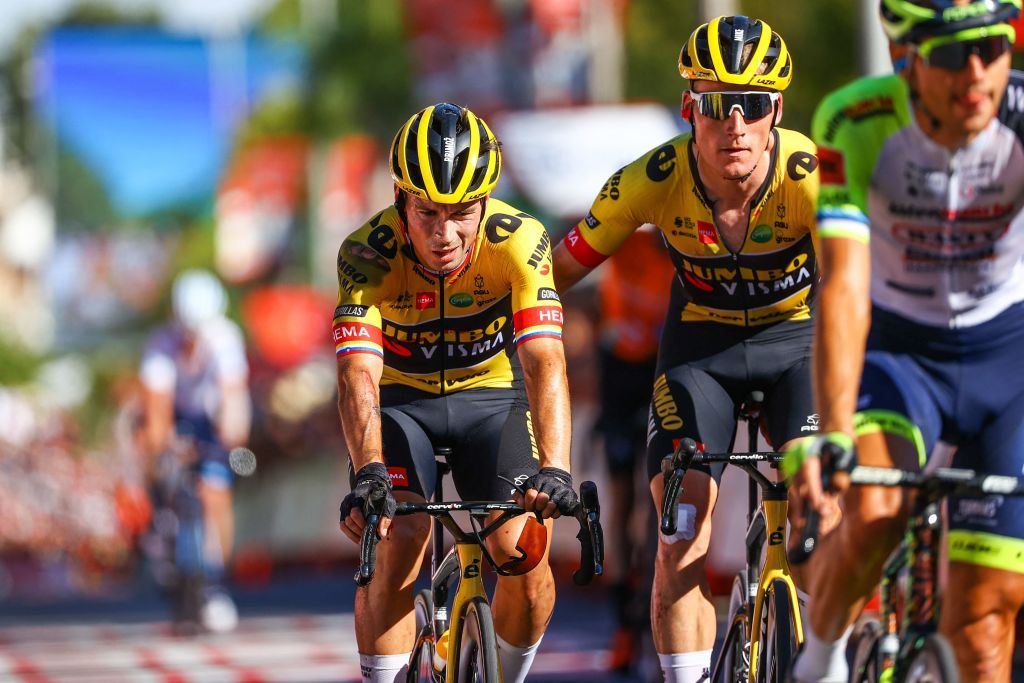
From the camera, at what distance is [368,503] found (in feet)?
19.5

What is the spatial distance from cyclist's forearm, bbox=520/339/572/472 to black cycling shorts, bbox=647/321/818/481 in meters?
0.71

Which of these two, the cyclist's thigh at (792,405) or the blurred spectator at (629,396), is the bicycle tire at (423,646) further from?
the blurred spectator at (629,396)

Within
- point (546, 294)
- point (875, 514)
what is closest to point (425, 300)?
point (546, 294)

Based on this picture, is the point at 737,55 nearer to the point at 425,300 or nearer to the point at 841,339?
the point at 425,300

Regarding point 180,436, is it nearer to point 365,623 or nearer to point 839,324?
point 365,623

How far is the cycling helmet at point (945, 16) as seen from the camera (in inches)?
195

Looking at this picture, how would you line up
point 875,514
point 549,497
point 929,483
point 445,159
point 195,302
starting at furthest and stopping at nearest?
point 195,302 → point 445,159 → point 549,497 → point 875,514 → point 929,483

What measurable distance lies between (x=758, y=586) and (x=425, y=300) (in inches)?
61.8

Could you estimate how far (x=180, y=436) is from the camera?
14.5 m

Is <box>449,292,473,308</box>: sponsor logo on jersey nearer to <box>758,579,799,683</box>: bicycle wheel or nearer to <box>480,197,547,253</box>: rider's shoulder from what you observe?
<box>480,197,547,253</box>: rider's shoulder

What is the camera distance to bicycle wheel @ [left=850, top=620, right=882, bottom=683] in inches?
208

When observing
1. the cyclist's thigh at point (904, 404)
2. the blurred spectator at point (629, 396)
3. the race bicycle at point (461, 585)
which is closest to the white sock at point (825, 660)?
the cyclist's thigh at point (904, 404)

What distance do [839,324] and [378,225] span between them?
2313 millimetres

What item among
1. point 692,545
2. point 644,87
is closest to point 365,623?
point 692,545
